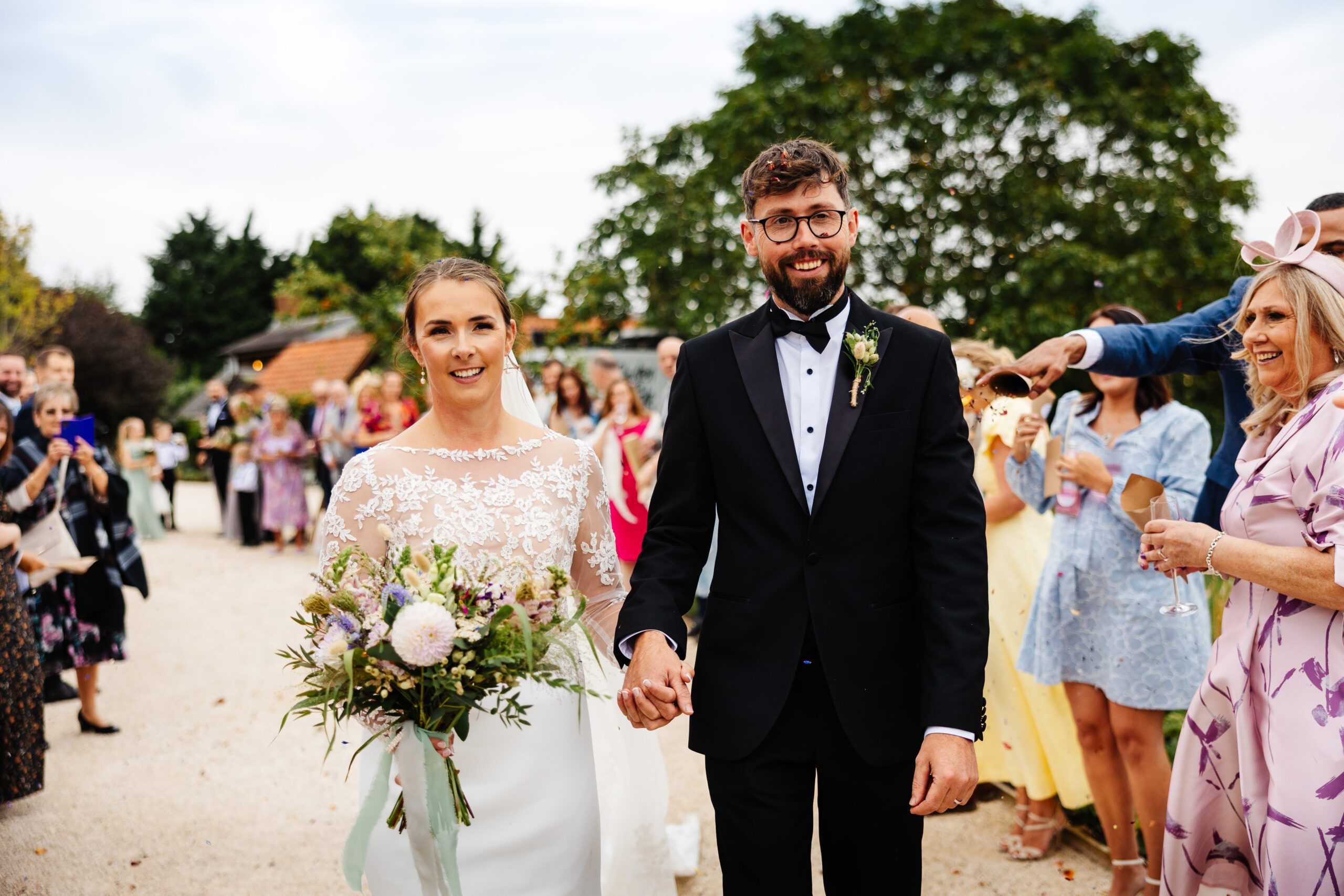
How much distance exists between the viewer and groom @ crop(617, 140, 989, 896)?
7.82ft

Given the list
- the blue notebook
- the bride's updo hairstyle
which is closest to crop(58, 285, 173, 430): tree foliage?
the blue notebook

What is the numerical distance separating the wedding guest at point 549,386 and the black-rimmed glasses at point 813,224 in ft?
24.8

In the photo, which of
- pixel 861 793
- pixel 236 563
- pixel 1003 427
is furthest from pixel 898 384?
pixel 236 563

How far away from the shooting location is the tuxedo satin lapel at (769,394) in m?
2.45

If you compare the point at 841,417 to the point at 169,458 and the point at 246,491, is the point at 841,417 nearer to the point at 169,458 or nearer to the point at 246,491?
the point at 246,491

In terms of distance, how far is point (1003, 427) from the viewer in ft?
15.1

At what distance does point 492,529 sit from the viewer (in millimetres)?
2875

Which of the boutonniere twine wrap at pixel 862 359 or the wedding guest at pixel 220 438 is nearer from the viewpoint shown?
the boutonniere twine wrap at pixel 862 359

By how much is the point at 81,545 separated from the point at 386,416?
20.5 feet

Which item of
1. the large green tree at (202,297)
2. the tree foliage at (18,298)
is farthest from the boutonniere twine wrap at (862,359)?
the large green tree at (202,297)

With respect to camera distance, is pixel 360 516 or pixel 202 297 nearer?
pixel 360 516

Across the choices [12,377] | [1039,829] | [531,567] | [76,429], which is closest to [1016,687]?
[1039,829]

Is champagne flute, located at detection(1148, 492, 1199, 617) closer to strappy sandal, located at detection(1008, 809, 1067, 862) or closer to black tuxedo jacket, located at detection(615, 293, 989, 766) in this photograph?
black tuxedo jacket, located at detection(615, 293, 989, 766)

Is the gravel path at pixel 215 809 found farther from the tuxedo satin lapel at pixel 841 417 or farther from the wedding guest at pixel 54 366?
the wedding guest at pixel 54 366
